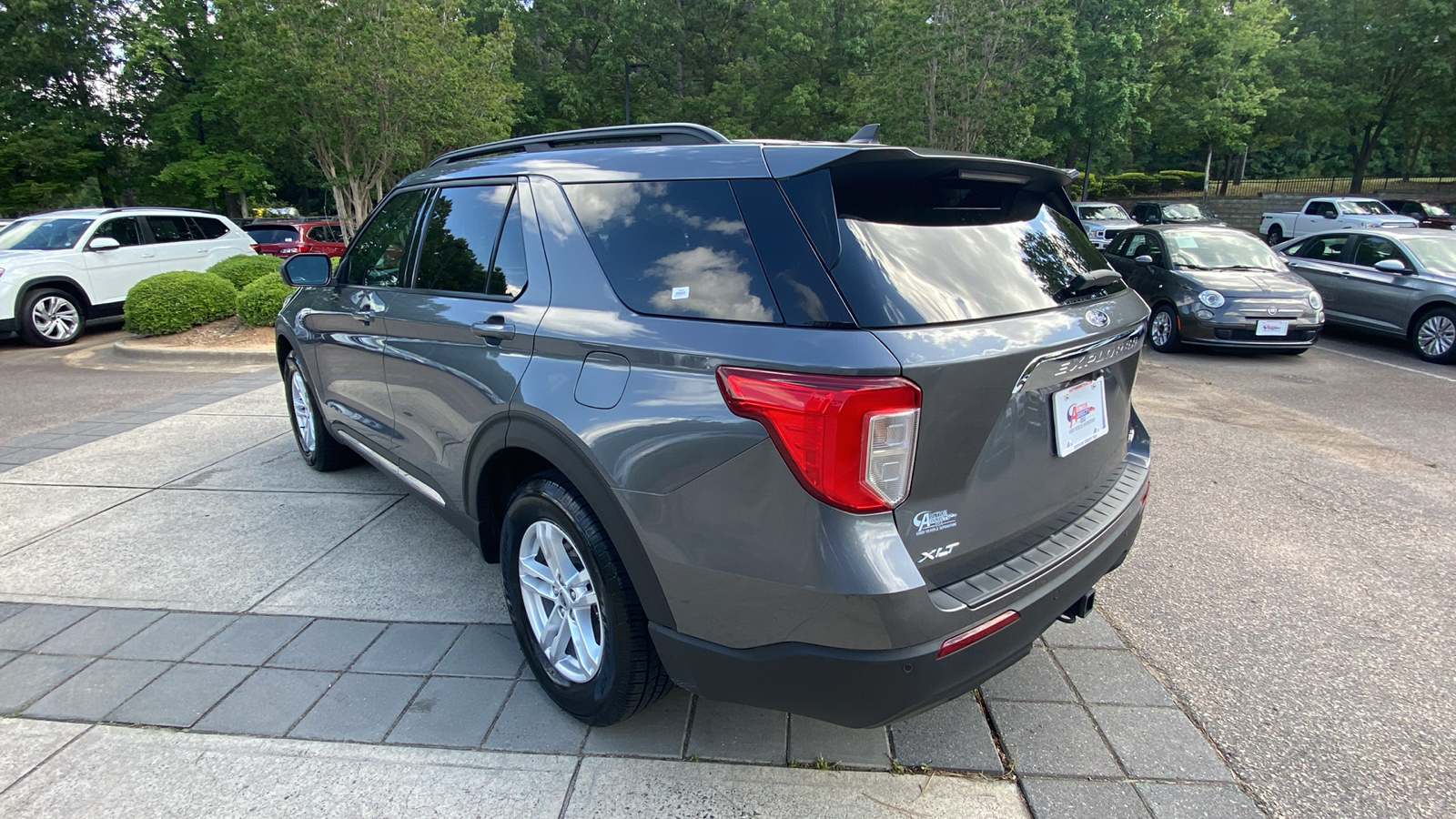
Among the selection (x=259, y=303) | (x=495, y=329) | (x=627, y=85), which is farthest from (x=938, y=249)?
(x=627, y=85)

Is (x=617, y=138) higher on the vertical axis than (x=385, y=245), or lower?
higher

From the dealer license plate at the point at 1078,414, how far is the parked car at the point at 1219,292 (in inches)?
299

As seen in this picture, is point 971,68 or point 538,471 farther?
point 971,68

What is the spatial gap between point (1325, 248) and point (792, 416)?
12.0 metres

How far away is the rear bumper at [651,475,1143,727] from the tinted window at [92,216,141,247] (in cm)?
1276

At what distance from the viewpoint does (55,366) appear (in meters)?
9.10

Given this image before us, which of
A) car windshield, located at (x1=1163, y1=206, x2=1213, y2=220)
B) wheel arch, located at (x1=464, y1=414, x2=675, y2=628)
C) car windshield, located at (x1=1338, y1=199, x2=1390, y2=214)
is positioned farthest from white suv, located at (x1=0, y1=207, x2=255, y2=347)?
car windshield, located at (x1=1338, y1=199, x2=1390, y2=214)

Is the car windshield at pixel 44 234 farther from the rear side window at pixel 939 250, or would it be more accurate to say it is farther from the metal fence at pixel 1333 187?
the metal fence at pixel 1333 187

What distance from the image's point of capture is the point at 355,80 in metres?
13.3

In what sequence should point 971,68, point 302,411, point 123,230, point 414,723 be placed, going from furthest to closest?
point 971,68, point 123,230, point 302,411, point 414,723

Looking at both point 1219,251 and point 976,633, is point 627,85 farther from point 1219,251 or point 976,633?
point 976,633

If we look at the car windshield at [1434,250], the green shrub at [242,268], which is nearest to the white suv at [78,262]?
the green shrub at [242,268]

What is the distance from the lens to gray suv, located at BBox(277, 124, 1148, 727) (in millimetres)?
1782

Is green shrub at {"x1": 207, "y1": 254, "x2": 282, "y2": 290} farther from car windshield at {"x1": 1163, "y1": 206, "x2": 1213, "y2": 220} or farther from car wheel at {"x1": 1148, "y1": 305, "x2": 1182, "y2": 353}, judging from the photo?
car windshield at {"x1": 1163, "y1": 206, "x2": 1213, "y2": 220}
